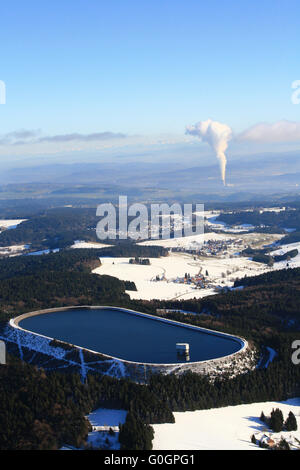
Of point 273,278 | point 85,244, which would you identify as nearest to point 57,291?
point 273,278

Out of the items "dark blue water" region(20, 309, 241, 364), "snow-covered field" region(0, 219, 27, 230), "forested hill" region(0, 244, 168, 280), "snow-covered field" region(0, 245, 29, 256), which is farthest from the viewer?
"snow-covered field" region(0, 219, 27, 230)

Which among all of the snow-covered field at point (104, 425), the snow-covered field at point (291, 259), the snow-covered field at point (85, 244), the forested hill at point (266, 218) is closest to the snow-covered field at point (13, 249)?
the snow-covered field at point (85, 244)

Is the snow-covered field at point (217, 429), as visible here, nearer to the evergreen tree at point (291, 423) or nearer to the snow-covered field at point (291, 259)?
the evergreen tree at point (291, 423)

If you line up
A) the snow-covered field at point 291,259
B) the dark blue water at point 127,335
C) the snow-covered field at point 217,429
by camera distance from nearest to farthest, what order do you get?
the snow-covered field at point 217,429 → the dark blue water at point 127,335 → the snow-covered field at point 291,259

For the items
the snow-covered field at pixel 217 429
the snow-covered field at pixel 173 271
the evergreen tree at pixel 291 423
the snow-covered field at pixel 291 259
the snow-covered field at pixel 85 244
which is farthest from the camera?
the snow-covered field at pixel 85 244

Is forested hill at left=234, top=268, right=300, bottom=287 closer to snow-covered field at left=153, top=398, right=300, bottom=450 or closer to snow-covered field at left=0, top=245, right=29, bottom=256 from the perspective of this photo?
snow-covered field at left=153, top=398, right=300, bottom=450

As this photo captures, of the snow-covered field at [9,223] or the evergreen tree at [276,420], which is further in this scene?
the snow-covered field at [9,223]

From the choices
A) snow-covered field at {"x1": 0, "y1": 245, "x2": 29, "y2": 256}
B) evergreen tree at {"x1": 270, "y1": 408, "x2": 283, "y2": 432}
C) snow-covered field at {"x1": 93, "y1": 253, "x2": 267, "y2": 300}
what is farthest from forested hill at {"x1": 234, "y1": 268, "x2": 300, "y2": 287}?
snow-covered field at {"x1": 0, "y1": 245, "x2": 29, "y2": 256}
